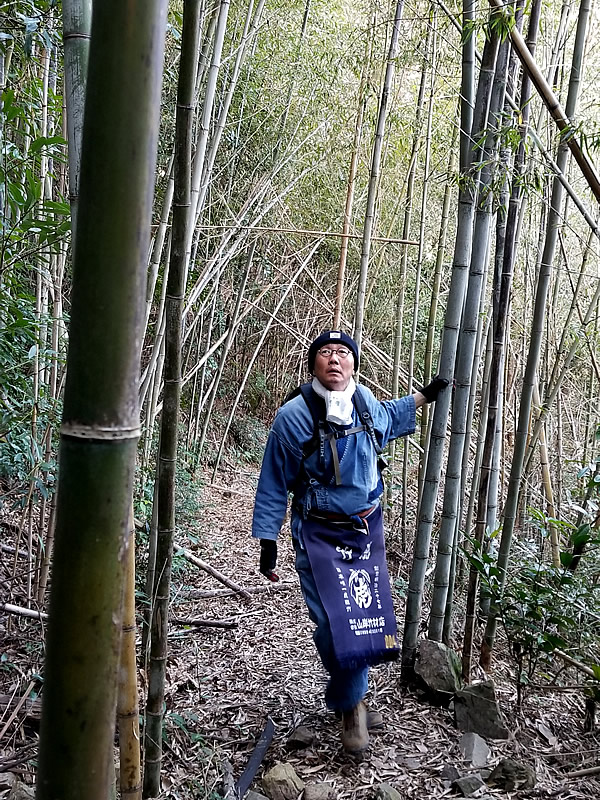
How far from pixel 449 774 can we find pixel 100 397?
2066mm

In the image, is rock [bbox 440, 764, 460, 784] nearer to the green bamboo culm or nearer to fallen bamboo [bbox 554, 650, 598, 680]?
fallen bamboo [bbox 554, 650, 598, 680]

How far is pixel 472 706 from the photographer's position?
2328 millimetres

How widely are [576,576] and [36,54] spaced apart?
284 cm

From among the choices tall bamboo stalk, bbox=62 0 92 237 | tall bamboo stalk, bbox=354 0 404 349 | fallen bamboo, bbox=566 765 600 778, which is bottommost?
fallen bamboo, bbox=566 765 600 778

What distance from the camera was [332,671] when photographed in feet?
7.41

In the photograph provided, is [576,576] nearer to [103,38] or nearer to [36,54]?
[103,38]

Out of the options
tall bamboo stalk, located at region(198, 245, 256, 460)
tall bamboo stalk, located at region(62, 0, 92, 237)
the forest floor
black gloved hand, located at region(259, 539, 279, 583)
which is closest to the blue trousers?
black gloved hand, located at region(259, 539, 279, 583)

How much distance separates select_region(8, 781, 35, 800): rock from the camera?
63.0 inches

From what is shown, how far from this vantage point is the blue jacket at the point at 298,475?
230 cm

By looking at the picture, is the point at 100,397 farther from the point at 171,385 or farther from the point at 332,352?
the point at 332,352

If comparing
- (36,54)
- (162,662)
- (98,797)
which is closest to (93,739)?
(98,797)

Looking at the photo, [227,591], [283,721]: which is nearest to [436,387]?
[283,721]

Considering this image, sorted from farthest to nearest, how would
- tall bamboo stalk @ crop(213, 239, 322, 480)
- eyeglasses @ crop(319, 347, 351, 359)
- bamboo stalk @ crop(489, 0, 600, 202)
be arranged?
tall bamboo stalk @ crop(213, 239, 322, 480)
eyeglasses @ crop(319, 347, 351, 359)
bamboo stalk @ crop(489, 0, 600, 202)

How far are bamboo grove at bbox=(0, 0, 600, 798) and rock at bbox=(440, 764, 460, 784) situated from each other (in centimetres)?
51
